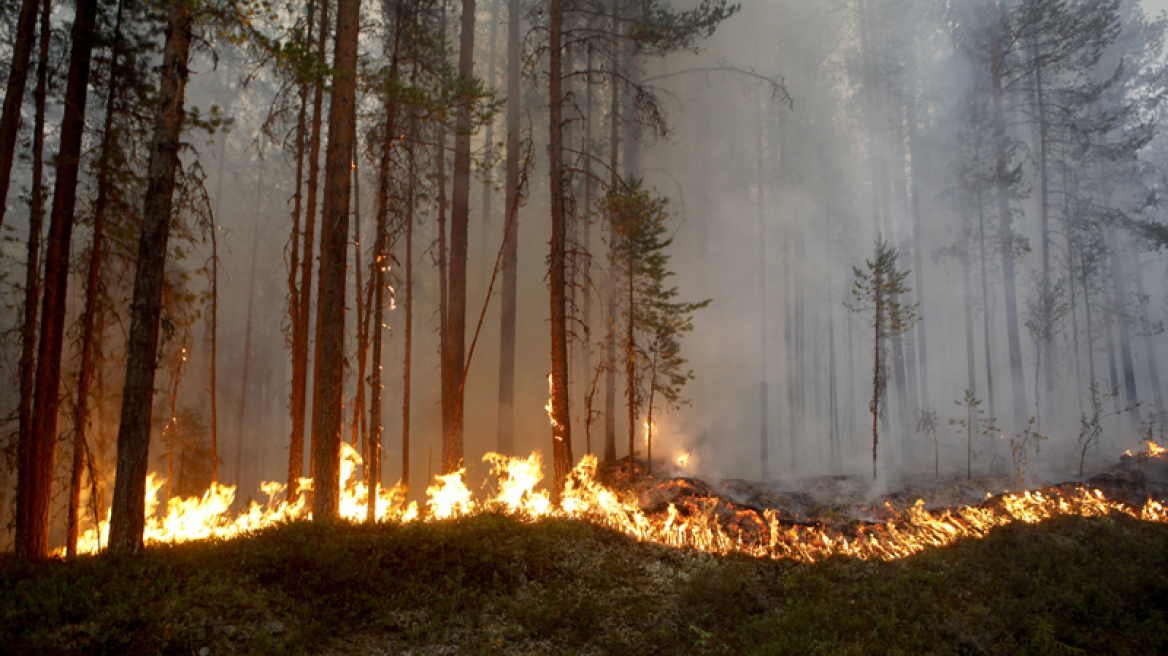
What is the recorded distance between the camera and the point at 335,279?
913cm

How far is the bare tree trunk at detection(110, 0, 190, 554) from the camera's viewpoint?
21.9 feet

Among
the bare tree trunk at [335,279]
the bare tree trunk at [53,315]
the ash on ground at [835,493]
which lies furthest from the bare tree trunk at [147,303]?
the ash on ground at [835,493]

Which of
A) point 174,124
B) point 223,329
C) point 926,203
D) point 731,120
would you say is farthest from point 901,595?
point 223,329

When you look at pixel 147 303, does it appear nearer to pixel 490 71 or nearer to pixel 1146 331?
pixel 490 71

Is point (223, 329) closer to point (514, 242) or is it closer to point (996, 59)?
point (514, 242)

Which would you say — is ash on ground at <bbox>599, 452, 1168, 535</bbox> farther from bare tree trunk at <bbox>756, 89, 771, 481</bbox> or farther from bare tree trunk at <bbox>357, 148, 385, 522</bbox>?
bare tree trunk at <bbox>756, 89, 771, 481</bbox>

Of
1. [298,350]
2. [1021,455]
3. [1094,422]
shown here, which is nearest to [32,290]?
[298,350]

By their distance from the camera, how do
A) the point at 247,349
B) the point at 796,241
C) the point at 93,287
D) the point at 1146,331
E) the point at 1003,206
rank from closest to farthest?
the point at 93,287
the point at 1003,206
the point at 1146,331
the point at 247,349
the point at 796,241

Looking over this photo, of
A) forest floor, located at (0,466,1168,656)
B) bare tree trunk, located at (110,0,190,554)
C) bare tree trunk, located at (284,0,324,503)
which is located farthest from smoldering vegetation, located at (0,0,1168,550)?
forest floor, located at (0,466,1168,656)

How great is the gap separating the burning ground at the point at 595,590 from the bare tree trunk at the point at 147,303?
710mm

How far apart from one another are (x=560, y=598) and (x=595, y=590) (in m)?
0.64

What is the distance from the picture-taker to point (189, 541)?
7359 mm

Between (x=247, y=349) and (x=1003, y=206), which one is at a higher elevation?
(x=1003, y=206)

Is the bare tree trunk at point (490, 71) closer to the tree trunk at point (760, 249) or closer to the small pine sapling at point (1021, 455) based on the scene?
the tree trunk at point (760, 249)
